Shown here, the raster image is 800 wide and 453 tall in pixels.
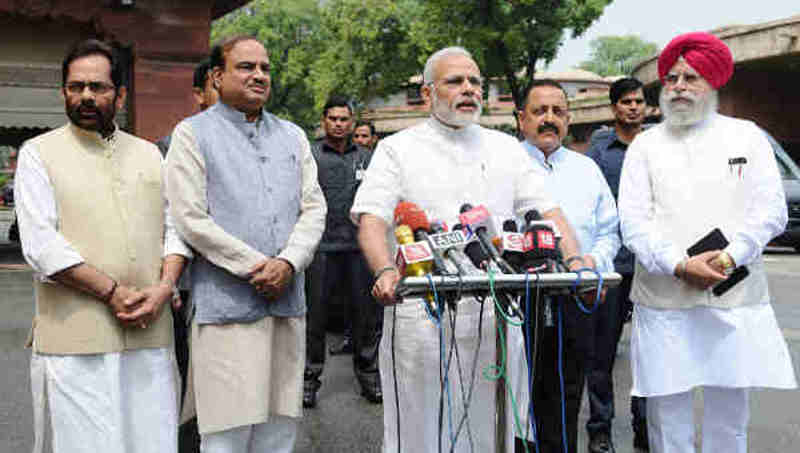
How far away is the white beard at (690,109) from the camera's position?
4055 millimetres

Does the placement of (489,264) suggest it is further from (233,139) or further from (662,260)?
(233,139)

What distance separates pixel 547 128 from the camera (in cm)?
452

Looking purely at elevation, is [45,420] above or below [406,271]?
below

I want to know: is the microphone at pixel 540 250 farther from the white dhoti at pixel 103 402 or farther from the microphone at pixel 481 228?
the white dhoti at pixel 103 402

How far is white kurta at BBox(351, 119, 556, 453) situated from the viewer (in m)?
3.58

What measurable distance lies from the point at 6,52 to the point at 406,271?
1248 cm

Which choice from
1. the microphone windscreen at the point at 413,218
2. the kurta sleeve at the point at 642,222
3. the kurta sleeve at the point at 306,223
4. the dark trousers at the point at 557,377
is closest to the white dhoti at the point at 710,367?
the kurta sleeve at the point at 642,222

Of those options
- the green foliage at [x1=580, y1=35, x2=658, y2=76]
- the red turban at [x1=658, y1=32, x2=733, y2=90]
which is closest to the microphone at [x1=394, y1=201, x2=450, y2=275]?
the red turban at [x1=658, y1=32, x2=733, y2=90]

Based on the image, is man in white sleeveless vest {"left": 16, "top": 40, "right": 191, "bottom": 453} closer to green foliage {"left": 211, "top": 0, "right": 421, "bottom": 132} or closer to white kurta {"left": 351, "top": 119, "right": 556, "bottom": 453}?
white kurta {"left": 351, "top": 119, "right": 556, "bottom": 453}

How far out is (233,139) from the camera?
154 inches

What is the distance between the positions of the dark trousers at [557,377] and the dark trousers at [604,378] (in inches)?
24.0

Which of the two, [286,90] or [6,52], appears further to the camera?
[286,90]

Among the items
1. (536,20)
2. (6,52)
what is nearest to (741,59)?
(536,20)

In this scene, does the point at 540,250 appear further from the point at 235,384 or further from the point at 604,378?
the point at 604,378
